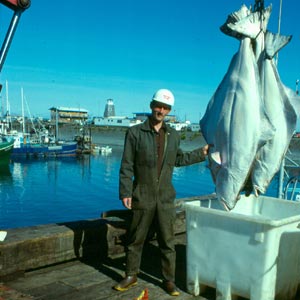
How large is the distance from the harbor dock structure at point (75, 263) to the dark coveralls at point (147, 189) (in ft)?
1.13

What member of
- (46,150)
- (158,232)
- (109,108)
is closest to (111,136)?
(46,150)

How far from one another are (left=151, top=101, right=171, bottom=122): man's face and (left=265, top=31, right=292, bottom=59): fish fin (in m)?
0.94

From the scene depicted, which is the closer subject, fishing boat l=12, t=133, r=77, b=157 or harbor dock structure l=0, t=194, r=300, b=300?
harbor dock structure l=0, t=194, r=300, b=300

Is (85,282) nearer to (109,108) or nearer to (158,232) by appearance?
(158,232)

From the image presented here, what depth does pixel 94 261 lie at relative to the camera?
4.22 meters

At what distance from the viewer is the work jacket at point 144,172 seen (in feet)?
10.9

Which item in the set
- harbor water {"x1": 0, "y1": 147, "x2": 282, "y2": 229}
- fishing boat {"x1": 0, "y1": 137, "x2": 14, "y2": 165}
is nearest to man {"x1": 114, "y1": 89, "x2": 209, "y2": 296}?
harbor water {"x1": 0, "y1": 147, "x2": 282, "y2": 229}

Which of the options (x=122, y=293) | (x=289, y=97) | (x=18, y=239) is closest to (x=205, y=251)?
(x=122, y=293)

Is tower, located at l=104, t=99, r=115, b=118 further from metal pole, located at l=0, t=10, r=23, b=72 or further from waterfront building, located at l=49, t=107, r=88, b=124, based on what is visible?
metal pole, located at l=0, t=10, r=23, b=72

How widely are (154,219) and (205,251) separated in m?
0.53

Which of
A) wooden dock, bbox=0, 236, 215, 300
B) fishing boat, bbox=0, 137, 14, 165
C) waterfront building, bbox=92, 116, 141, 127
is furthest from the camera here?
waterfront building, bbox=92, 116, 141, 127

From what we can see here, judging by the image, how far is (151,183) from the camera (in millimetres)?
3330

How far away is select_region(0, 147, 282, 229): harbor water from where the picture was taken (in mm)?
20359

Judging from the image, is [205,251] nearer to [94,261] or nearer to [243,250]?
[243,250]
